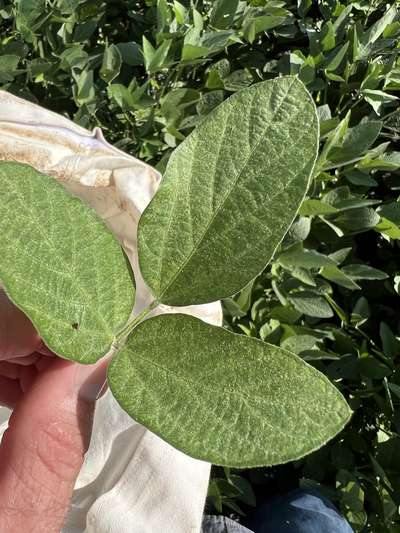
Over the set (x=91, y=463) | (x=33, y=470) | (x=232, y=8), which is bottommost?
(x=91, y=463)

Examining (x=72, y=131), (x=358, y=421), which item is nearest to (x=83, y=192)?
(x=72, y=131)

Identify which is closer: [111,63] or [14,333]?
[14,333]

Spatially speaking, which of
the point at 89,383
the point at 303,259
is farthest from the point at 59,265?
the point at 303,259

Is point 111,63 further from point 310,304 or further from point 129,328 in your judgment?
point 129,328

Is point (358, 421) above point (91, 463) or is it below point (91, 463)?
below

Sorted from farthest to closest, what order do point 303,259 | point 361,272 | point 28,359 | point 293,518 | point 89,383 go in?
1. point 293,518
2. point 361,272
3. point 303,259
4. point 28,359
5. point 89,383

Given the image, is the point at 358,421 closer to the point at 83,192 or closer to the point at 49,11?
the point at 83,192
